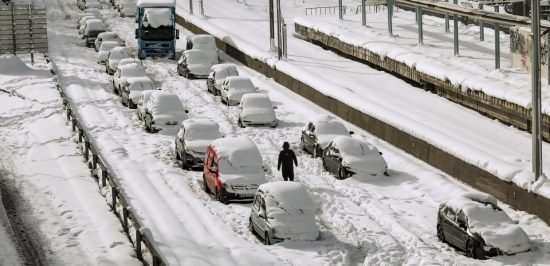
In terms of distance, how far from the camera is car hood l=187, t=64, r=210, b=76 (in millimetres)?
55750

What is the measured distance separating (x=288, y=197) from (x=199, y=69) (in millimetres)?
27576

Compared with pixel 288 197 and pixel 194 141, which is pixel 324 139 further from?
pixel 288 197

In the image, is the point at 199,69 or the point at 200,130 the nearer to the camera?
the point at 200,130

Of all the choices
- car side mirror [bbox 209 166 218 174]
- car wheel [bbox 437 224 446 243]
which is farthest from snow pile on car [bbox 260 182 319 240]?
car side mirror [bbox 209 166 218 174]

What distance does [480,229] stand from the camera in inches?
1105

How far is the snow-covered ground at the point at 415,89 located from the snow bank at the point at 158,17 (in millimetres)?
4389

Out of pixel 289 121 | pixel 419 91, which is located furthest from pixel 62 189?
pixel 419 91

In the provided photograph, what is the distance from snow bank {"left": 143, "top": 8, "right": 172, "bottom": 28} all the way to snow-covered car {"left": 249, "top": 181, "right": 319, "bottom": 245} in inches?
1331

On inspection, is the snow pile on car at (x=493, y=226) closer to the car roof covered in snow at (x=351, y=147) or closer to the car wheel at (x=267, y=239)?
the car wheel at (x=267, y=239)

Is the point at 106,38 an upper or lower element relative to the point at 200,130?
upper

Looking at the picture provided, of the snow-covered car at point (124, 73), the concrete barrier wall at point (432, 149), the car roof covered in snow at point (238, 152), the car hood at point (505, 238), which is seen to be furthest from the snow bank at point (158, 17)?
the car hood at point (505, 238)

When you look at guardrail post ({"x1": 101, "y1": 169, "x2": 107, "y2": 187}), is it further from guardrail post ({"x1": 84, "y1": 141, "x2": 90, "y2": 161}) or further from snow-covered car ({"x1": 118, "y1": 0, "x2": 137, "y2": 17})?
snow-covered car ({"x1": 118, "y1": 0, "x2": 137, "y2": 17})

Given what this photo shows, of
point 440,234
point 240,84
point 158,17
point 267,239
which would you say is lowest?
point 440,234

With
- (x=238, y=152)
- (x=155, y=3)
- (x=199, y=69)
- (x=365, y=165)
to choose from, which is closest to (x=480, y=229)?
(x=365, y=165)
